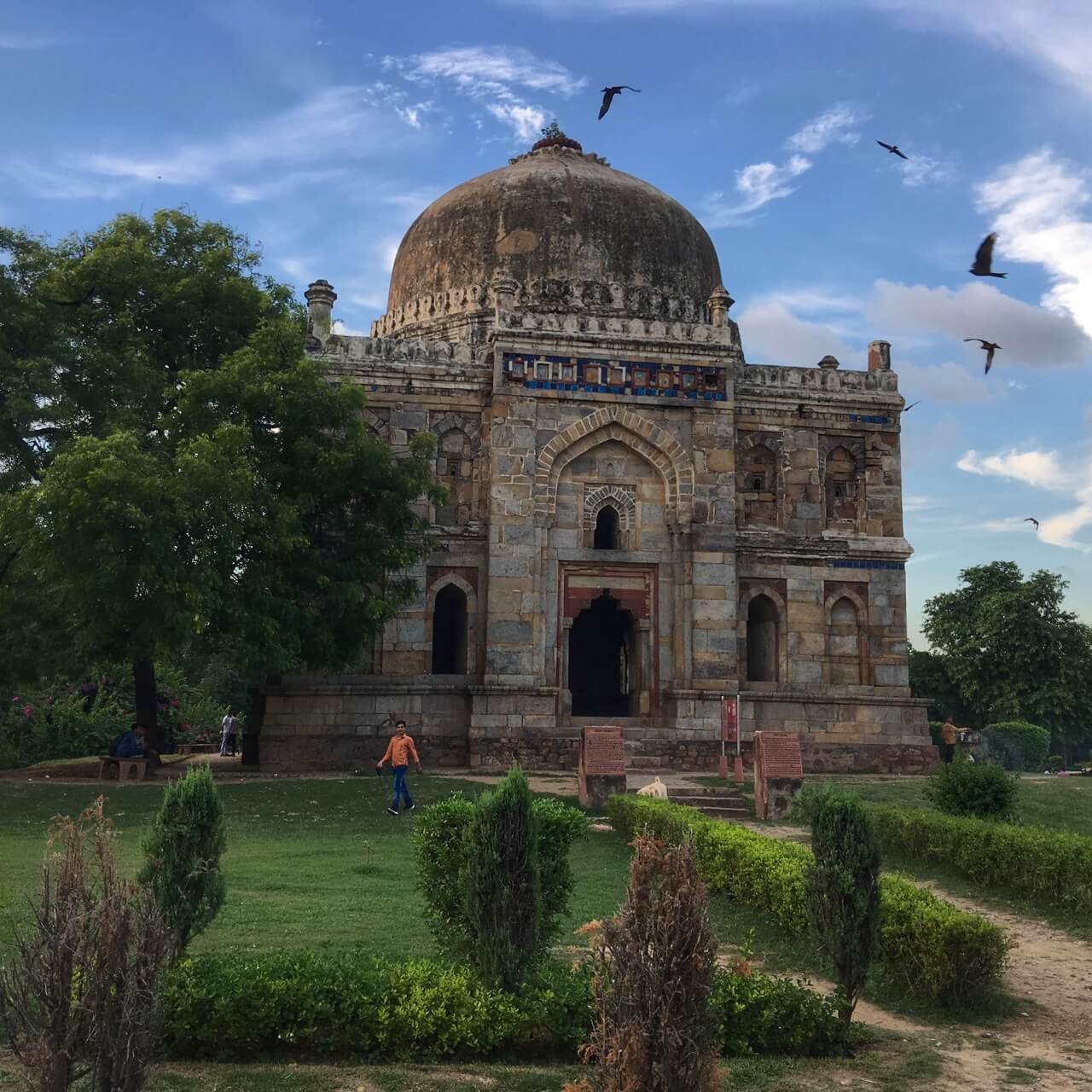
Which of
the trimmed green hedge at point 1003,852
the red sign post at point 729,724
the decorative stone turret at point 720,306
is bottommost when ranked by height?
the trimmed green hedge at point 1003,852

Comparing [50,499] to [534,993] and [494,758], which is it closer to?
[494,758]

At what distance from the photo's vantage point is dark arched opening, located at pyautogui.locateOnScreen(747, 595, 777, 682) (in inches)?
905

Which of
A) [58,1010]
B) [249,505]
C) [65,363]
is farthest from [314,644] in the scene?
[58,1010]

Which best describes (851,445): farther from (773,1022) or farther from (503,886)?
(503,886)

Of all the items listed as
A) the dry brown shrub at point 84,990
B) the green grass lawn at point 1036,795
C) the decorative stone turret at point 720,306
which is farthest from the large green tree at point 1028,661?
the dry brown shrub at point 84,990

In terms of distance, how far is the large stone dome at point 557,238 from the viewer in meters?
24.4

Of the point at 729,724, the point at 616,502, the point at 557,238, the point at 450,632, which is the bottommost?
the point at 729,724

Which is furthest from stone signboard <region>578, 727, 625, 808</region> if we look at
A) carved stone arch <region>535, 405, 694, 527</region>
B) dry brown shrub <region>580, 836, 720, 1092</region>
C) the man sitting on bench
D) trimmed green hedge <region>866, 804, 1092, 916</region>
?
dry brown shrub <region>580, 836, 720, 1092</region>

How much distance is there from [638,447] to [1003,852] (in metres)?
12.8

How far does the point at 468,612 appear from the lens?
72.0ft

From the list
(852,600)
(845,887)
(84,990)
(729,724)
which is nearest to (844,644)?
(852,600)

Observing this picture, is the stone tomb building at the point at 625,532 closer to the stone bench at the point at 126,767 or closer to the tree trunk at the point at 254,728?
the tree trunk at the point at 254,728

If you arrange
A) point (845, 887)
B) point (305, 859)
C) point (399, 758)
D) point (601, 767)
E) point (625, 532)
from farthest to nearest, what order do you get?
point (625, 532)
point (601, 767)
point (399, 758)
point (305, 859)
point (845, 887)

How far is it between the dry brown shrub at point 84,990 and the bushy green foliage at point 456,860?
8.36 ft
